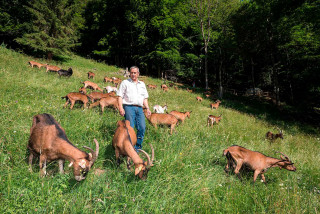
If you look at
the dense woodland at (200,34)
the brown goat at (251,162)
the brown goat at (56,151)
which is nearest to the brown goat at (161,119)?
the brown goat at (251,162)

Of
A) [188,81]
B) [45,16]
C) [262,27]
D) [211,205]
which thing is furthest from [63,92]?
[188,81]

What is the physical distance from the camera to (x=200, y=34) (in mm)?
28406

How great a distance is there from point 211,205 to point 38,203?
274 cm

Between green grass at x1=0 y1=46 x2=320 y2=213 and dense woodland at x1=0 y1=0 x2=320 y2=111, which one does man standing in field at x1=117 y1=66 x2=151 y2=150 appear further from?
dense woodland at x1=0 y1=0 x2=320 y2=111

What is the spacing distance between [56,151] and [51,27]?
68.1ft

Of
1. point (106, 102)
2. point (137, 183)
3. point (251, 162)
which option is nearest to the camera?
point (137, 183)

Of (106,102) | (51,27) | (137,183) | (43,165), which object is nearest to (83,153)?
(43,165)

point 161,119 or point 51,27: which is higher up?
point 51,27

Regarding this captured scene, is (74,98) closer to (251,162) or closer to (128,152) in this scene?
(128,152)

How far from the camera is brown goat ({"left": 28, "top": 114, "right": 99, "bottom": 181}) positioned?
2.89 m

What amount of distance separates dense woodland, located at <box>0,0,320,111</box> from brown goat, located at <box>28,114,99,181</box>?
17.7 metres

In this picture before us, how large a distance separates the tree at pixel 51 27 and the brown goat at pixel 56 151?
57.7 feet

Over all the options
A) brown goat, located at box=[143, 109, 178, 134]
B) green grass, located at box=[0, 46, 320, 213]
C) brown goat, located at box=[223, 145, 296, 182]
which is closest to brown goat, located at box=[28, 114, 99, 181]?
green grass, located at box=[0, 46, 320, 213]

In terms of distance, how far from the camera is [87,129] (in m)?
5.16
